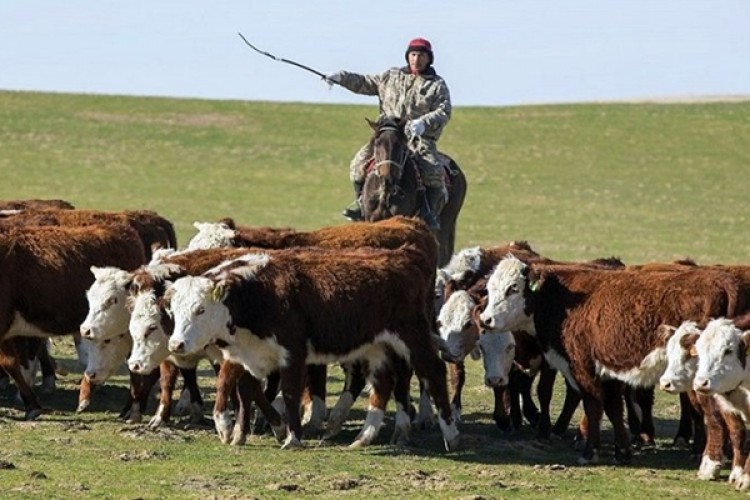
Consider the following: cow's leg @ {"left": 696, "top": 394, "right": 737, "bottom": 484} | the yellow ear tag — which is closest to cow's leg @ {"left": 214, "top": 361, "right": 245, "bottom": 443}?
the yellow ear tag

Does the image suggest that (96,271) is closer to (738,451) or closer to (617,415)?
(617,415)

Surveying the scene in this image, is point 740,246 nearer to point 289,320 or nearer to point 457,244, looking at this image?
point 457,244

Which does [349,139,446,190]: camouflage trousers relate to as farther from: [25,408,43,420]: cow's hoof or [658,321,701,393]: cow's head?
[658,321,701,393]: cow's head

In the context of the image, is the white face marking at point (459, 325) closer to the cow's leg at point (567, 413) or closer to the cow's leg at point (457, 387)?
the cow's leg at point (457, 387)

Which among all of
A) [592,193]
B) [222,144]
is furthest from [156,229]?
[222,144]

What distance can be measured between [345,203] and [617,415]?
109 feet

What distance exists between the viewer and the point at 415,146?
18.3 metres

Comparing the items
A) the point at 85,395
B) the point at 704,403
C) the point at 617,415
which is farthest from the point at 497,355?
the point at 85,395

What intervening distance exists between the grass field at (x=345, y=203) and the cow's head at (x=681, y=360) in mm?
674

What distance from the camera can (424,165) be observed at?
18.2 metres

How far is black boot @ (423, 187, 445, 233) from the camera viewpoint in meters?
18.2

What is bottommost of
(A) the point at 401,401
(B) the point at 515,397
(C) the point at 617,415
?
(B) the point at 515,397

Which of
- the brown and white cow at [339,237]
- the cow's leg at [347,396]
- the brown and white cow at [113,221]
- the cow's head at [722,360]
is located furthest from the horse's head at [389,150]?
the cow's head at [722,360]

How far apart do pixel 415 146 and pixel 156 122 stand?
41.8 m
